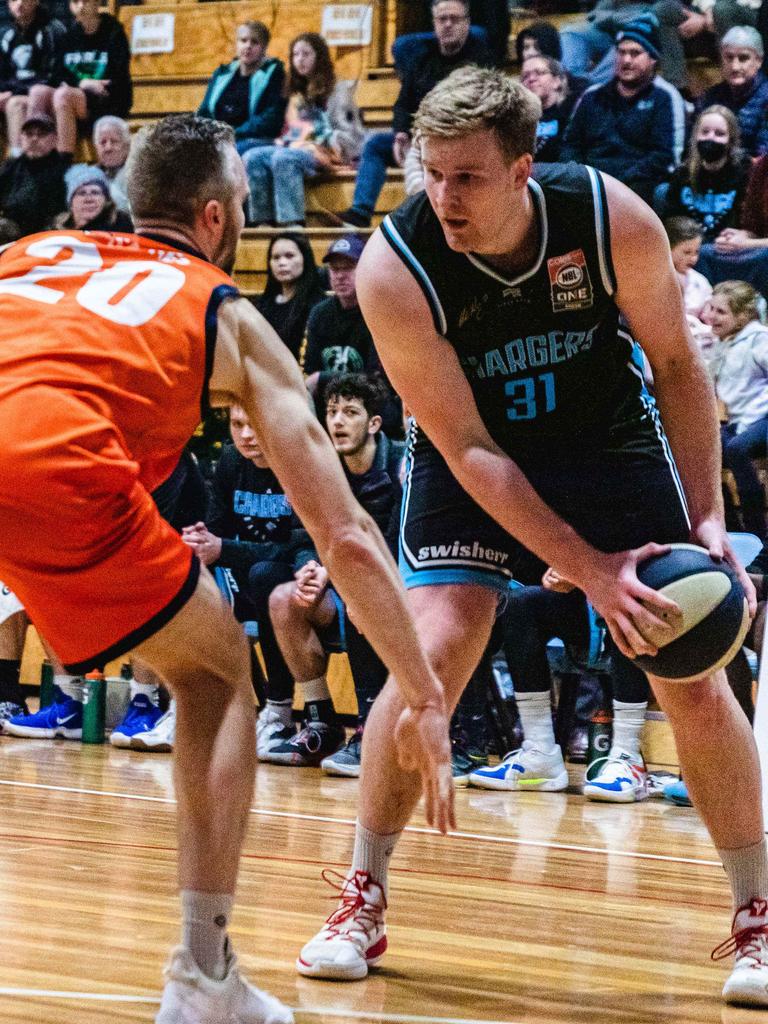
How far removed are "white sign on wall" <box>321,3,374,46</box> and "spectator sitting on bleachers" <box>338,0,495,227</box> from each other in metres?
1.42

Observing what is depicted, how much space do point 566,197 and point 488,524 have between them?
709 millimetres

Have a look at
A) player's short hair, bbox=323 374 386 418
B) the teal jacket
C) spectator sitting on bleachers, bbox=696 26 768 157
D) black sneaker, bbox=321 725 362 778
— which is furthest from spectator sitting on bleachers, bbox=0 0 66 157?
black sneaker, bbox=321 725 362 778

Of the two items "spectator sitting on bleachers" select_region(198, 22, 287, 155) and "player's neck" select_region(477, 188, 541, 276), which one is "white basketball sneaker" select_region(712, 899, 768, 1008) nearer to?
"player's neck" select_region(477, 188, 541, 276)

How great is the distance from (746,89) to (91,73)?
5.75m

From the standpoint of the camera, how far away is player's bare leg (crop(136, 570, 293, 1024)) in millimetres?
2303

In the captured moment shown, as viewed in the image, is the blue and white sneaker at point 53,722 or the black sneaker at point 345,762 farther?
the blue and white sneaker at point 53,722

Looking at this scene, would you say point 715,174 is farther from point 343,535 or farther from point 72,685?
point 343,535

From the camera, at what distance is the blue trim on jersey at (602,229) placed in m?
2.95

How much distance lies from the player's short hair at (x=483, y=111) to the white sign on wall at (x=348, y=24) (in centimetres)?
890

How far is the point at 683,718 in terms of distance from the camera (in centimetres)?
295

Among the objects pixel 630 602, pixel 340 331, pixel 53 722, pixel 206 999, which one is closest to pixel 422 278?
pixel 630 602

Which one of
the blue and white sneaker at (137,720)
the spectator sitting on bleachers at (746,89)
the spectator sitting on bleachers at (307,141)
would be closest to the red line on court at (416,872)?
the blue and white sneaker at (137,720)

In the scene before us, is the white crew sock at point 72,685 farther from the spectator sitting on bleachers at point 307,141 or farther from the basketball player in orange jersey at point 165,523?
the basketball player in orange jersey at point 165,523

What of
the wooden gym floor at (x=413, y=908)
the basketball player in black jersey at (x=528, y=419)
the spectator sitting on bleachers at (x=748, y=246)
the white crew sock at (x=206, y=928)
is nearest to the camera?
the white crew sock at (x=206, y=928)
